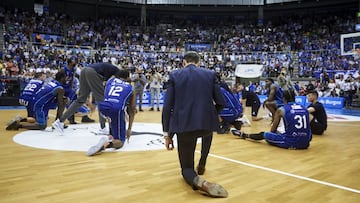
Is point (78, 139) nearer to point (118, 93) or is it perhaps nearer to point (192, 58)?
point (118, 93)

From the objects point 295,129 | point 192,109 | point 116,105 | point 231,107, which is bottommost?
Answer: point 295,129

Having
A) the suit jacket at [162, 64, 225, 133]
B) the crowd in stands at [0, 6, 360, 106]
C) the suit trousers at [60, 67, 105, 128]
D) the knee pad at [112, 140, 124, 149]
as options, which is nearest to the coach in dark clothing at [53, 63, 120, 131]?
the suit trousers at [60, 67, 105, 128]

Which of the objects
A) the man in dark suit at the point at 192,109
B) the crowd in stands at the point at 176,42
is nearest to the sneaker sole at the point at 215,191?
the man in dark suit at the point at 192,109

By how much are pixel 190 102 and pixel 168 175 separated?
1.02 meters

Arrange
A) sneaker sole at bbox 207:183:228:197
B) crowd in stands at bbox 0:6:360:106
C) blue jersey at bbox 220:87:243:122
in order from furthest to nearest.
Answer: crowd in stands at bbox 0:6:360:106
blue jersey at bbox 220:87:243:122
sneaker sole at bbox 207:183:228:197

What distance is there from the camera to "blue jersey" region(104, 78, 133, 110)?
177 inches

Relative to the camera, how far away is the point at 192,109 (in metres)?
2.85

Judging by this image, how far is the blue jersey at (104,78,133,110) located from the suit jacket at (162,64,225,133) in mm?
1735

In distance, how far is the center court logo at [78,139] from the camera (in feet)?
15.8

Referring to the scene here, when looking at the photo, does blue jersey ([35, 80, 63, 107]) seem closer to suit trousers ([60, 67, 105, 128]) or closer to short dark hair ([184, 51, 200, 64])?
suit trousers ([60, 67, 105, 128])

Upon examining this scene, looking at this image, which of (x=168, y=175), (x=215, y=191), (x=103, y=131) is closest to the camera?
(x=215, y=191)

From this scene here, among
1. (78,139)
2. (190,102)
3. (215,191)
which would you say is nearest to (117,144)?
(78,139)

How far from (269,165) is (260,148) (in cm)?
113

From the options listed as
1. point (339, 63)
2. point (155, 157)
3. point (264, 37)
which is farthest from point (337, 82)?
point (155, 157)
